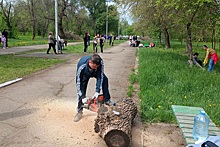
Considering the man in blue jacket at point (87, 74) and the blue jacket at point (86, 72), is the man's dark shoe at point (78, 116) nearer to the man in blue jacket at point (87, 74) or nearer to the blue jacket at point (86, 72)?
the man in blue jacket at point (87, 74)

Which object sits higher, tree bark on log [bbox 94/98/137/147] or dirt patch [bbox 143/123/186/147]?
tree bark on log [bbox 94/98/137/147]

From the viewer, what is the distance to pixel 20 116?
16.9ft

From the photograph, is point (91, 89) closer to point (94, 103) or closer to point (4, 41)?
point (94, 103)

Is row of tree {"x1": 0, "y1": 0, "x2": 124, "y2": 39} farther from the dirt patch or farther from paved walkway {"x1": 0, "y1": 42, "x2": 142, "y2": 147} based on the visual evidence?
the dirt patch

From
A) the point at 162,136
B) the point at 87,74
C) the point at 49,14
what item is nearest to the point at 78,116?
the point at 87,74

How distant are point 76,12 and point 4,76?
32.0 m

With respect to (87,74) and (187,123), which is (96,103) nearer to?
(87,74)

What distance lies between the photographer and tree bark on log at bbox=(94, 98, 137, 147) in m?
3.78

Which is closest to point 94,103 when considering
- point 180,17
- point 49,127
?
point 49,127

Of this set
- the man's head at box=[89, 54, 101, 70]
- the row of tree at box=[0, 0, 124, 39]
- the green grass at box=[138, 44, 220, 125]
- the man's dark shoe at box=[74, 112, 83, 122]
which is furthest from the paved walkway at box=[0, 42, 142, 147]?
the row of tree at box=[0, 0, 124, 39]

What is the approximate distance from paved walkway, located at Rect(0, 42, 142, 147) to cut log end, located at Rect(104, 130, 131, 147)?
0.77ft

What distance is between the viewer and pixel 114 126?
3.86 meters

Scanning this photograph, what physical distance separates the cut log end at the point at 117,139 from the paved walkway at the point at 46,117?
0.77 ft

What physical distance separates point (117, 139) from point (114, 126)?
20cm
